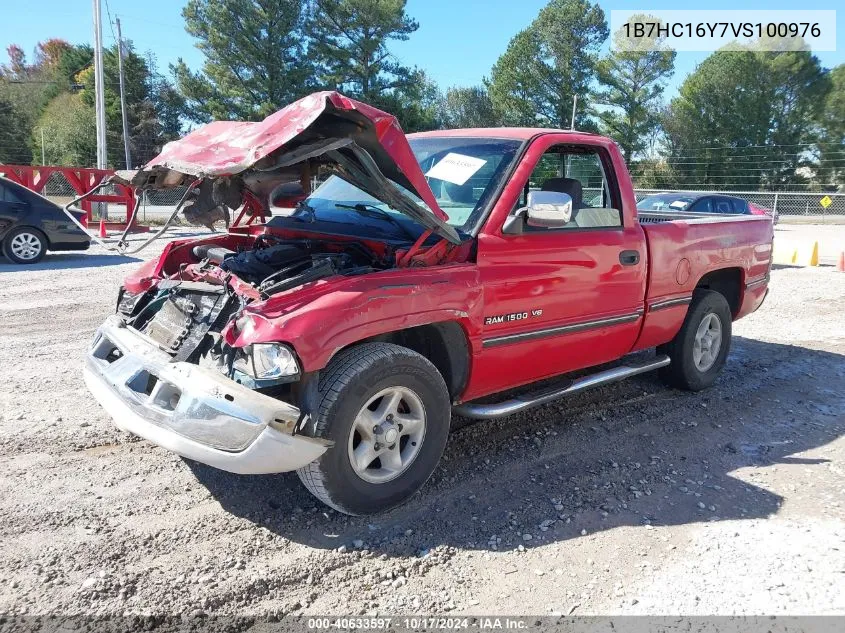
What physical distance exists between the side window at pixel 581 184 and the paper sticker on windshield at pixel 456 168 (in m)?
0.45

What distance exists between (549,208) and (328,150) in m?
1.27

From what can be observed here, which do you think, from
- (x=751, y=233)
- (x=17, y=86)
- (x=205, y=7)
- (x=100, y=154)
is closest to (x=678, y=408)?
(x=751, y=233)

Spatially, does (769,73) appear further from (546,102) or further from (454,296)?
(454,296)

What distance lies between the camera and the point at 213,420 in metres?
2.96

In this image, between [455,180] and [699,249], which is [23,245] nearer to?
[455,180]

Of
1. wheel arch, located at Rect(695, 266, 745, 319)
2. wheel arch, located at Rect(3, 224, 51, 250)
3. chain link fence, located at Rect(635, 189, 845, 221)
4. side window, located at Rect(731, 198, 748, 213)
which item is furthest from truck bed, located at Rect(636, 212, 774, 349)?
chain link fence, located at Rect(635, 189, 845, 221)

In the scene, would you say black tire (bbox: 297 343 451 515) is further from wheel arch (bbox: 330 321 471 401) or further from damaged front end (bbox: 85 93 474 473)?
wheel arch (bbox: 330 321 471 401)

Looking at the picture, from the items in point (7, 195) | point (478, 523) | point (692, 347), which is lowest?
point (478, 523)

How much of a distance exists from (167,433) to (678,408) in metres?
3.88

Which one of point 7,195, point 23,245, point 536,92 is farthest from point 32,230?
point 536,92

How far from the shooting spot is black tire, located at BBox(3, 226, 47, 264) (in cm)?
1126

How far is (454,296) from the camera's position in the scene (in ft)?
11.7

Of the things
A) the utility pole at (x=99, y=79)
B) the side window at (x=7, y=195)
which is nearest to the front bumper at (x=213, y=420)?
the side window at (x=7, y=195)

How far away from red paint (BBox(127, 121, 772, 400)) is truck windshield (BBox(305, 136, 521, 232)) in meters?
0.12
